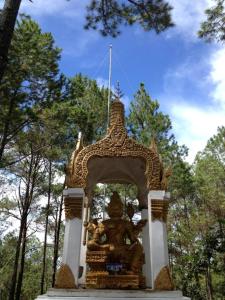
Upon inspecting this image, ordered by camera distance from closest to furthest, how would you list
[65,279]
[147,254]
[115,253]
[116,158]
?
[65,279]
[115,253]
[116,158]
[147,254]

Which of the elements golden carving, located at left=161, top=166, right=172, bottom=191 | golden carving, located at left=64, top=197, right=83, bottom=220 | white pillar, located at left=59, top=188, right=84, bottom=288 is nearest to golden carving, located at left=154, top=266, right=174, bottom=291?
white pillar, located at left=59, top=188, right=84, bottom=288

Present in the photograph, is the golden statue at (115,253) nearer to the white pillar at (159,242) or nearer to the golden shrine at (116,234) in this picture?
the golden shrine at (116,234)

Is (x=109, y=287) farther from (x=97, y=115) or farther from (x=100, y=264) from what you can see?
(x=97, y=115)

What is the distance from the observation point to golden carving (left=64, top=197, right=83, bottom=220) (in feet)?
20.5

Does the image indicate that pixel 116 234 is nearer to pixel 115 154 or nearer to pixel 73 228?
pixel 73 228

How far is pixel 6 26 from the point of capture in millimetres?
4859

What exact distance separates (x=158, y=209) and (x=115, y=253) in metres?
1.30

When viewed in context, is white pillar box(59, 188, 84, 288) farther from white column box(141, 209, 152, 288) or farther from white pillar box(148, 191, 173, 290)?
white column box(141, 209, 152, 288)

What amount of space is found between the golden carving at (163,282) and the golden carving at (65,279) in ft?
4.76

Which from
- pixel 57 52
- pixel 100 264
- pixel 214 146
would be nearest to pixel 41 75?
pixel 57 52

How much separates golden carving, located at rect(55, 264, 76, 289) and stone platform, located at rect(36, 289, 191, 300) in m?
0.19

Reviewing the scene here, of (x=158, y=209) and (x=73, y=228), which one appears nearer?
(x=73, y=228)

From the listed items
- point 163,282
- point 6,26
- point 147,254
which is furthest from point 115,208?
point 6,26

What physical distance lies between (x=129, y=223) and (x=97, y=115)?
1129 centimetres
